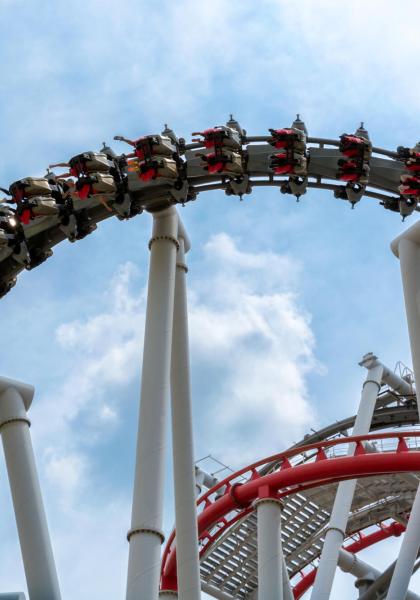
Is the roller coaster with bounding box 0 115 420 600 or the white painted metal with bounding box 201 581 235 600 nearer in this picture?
the roller coaster with bounding box 0 115 420 600

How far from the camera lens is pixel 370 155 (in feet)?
39.8

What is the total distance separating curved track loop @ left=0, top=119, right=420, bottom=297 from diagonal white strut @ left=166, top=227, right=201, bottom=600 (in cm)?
124

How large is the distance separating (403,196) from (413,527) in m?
4.83

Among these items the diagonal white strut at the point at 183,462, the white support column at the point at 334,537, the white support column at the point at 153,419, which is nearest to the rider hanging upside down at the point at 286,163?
the white support column at the point at 153,419

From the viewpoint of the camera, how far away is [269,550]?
13047 mm

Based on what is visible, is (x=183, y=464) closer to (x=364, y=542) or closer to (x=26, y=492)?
(x=26, y=492)

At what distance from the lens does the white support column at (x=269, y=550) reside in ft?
41.3

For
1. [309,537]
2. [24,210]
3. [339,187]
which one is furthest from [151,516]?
[309,537]

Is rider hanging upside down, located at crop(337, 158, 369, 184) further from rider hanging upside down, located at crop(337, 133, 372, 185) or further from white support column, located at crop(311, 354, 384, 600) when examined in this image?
white support column, located at crop(311, 354, 384, 600)

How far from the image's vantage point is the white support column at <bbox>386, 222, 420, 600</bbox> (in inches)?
447

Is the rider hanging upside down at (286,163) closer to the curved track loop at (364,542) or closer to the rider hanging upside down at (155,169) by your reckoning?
the rider hanging upside down at (155,169)

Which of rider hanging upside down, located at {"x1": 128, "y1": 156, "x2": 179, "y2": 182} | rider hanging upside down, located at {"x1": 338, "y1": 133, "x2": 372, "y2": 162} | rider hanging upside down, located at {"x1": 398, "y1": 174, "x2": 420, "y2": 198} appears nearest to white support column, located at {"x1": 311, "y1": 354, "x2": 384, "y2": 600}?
rider hanging upside down, located at {"x1": 398, "y1": 174, "x2": 420, "y2": 198}

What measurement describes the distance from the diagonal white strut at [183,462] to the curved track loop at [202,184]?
124 centimetres

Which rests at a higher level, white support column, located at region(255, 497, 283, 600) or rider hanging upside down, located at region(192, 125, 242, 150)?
rider hanging upside down, located at region(192, 125, 242, 150)
